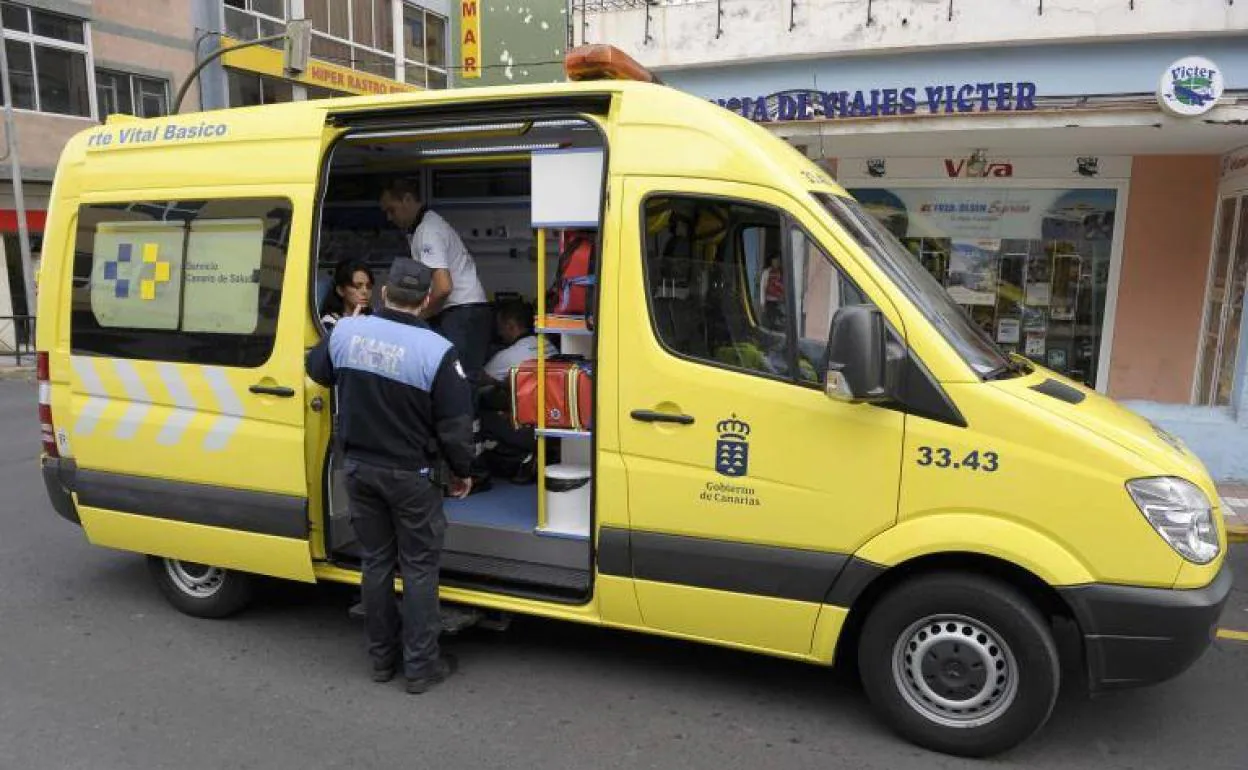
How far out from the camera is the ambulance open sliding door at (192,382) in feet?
13.3

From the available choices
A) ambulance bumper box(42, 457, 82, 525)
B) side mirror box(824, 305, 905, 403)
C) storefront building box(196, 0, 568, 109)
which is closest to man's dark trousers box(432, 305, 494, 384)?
ambulance bumper box(42, 457, 82, 525)

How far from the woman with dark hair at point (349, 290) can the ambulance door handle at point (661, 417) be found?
2.05 m

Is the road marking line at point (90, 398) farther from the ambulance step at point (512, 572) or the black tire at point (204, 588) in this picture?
the ambulance step at point (512, 572)

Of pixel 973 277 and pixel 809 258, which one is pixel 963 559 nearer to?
pixel 809 258

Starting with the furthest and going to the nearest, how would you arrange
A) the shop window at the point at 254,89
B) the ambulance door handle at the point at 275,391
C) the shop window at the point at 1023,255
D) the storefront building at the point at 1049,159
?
the shop window at the point at 254,89
the shop window at the point at 1023,255
the storefront building at the point at 1049,159
the ambulance door handle at the point at 275,391

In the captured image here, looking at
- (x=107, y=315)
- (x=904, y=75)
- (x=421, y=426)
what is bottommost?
(x=421, y=426)

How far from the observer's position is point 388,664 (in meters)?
3.87

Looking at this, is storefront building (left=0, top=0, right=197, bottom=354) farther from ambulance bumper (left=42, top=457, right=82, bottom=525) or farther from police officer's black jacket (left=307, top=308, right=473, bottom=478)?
police officer's black jacket (left=307, top=308, right=473, bottom=478)

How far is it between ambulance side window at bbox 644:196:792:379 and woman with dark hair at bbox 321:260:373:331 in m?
2.03

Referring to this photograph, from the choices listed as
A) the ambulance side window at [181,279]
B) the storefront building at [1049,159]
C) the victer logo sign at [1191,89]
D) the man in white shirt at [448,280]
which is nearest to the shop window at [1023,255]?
the storefront building at [1049,159]

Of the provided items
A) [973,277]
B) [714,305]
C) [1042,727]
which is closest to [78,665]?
[714,305]

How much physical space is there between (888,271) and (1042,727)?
1.92 metres

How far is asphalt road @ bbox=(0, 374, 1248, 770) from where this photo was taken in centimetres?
328

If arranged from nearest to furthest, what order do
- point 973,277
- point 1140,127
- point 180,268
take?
point 180,268
point 1140,127
point 973,277
